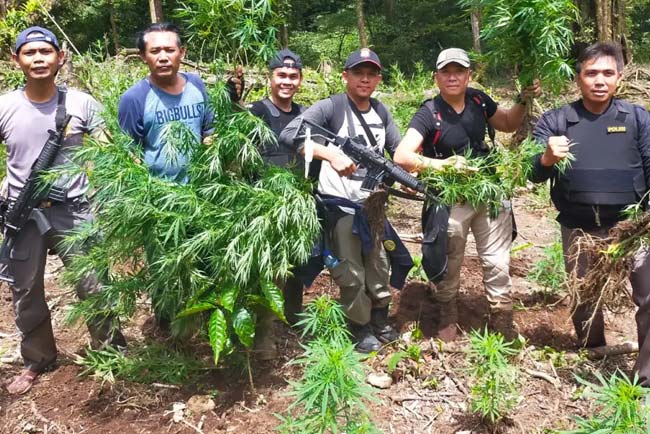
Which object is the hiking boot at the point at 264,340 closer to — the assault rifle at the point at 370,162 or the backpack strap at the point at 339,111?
the assault rifle at the point at 370,162

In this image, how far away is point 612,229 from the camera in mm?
3453

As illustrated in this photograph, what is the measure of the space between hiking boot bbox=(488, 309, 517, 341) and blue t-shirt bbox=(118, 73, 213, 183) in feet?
7.86

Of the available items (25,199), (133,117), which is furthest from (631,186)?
(25,199)

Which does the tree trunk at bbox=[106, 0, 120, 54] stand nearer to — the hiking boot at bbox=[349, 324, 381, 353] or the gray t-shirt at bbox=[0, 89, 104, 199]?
the gray t-shirt at bbox=[0, 89, 104, 199]

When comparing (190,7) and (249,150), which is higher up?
(190,7)

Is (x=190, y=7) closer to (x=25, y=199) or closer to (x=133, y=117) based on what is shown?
(x=133, y=117)

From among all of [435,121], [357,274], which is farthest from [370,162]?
[357,274]

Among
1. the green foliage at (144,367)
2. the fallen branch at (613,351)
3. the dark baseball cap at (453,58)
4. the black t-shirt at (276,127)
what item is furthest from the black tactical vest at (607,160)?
the green foliage at (144,367)

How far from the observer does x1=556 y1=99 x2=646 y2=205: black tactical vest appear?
11.9ft

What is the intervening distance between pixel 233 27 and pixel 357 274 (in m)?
1.78

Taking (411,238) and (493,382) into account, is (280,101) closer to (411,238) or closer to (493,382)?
(493,382)

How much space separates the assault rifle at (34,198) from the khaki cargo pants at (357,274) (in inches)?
73.8

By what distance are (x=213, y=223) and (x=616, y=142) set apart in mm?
2550

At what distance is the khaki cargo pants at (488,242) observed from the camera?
3939 millimetres
